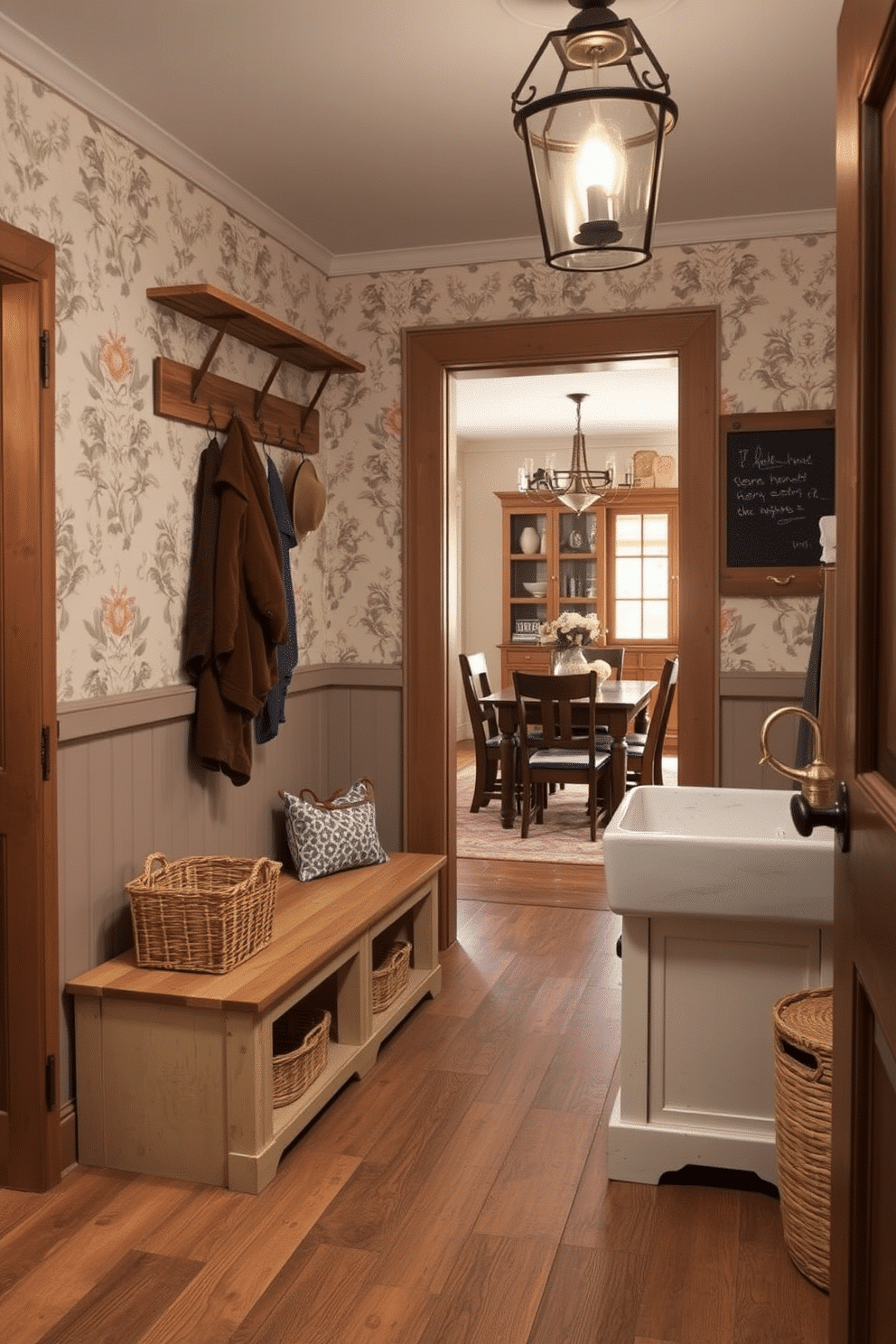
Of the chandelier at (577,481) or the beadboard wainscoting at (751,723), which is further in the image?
the chandelier at (577,481)

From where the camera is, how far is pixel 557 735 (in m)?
6.34

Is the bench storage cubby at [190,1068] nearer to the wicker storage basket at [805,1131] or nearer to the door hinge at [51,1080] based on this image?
the door hinge at [51,1080]

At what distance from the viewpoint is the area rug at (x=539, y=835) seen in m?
5.88

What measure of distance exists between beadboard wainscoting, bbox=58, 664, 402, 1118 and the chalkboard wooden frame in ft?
4.11

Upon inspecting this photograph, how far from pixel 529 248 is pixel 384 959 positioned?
2.40 metres

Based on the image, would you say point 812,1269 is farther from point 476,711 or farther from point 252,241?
point 476,711

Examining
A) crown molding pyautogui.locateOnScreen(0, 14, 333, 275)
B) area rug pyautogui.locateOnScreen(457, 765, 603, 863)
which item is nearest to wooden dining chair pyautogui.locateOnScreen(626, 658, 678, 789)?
area rug pyautogui.locateOnScreen(457, 765, 603, 863)

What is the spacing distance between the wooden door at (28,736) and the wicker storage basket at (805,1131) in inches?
61.5

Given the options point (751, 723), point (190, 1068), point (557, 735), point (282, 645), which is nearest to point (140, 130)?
point (282, 645)

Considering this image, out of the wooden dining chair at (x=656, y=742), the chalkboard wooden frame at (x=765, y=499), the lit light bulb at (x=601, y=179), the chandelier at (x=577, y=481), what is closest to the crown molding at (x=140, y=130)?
the lit light bulb at (x=601, y=179)

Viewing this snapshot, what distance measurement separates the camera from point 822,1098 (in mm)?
2174

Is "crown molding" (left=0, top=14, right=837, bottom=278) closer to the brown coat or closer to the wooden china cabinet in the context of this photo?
the brown coat

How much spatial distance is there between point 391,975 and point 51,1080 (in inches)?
43.8

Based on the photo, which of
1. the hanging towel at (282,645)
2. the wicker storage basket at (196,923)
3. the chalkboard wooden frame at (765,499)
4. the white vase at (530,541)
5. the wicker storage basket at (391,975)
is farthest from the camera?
the white vase at (530,541)
